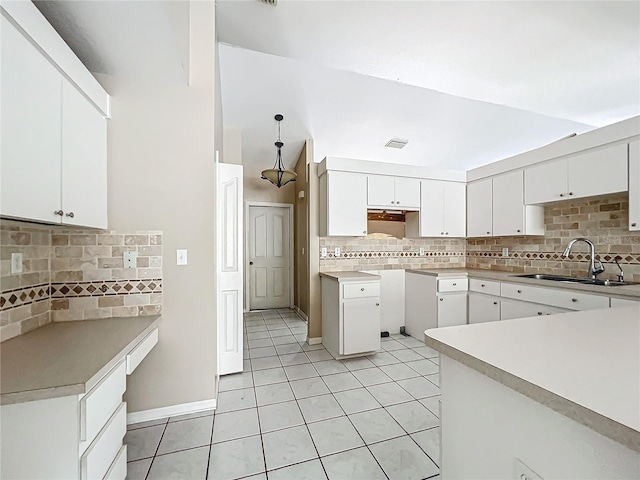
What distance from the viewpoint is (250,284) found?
16.5 feet

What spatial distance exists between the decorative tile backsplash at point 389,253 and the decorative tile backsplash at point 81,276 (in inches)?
78.9

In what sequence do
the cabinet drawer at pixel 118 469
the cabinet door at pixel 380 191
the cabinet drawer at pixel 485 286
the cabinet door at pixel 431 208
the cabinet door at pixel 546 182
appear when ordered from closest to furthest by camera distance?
the cabinet drawer at pixel 118 469
the cabinet door at pixel 546 182
the cabinet drawer at pixel 485 286
the cabinet door at pixel 380 191
the cabinet door at pixel 431 208

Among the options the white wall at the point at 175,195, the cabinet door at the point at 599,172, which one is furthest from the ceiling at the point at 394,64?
the cabinet door at the point at 599,172

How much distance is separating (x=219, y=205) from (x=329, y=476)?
2144 millimetres

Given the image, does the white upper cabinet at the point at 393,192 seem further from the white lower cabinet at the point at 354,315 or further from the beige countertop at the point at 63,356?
the beige countertop at the point at 63,356

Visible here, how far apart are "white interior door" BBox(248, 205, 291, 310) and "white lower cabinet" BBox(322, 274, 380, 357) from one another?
2352 mm

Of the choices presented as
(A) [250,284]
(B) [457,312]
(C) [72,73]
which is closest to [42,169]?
(C) [72,73]

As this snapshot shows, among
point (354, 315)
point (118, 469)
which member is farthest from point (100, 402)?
point (354, 315)

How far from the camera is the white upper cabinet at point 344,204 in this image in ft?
10.2

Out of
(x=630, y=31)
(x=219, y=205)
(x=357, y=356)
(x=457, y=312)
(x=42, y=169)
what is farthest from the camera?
(x=457, y=312)

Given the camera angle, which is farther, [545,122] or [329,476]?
[545,122]

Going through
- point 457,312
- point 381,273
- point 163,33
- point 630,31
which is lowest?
point 457,312

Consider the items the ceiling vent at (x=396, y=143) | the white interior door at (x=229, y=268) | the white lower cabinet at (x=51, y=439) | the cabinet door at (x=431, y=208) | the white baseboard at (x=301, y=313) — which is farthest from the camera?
the white baseboard at (x=301, y=313)

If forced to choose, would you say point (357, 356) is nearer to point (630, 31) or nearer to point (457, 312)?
point (457, 312)
